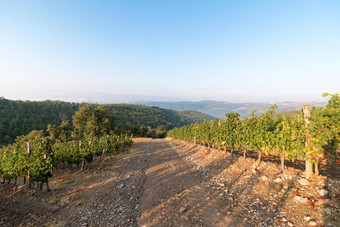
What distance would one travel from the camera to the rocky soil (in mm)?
5074

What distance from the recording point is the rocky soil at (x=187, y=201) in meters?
5.07

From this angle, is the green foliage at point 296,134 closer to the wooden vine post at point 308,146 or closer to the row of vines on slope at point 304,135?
the row of vines on slope at point 304,135

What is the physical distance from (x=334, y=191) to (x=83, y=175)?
14535 millimetres

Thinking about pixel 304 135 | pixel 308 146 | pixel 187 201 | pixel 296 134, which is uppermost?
pixel 304 135

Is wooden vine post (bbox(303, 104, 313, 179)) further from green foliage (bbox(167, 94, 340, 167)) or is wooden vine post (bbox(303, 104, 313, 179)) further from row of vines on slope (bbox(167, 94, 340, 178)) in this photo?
green foliage (bbox(167, 94, 340, 167))

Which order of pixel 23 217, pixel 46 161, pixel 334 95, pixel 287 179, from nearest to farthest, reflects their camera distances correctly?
1. pixel 23 217
2. pixel 334 95
3. pixel 287 179
4. pixel 46 161

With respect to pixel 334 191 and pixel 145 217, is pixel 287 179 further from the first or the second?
pixel 145 217

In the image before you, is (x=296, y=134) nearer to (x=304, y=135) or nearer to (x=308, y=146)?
(x=304, y=135)

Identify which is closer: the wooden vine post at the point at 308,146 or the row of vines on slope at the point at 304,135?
the row of vines on slope at the point at 304,135

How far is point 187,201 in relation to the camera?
6.54 m

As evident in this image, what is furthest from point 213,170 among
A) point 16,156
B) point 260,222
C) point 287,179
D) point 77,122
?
point 77,122

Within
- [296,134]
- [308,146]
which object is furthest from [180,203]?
[296,134]

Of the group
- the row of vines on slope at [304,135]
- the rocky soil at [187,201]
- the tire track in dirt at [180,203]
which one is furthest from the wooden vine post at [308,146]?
the tire track in dirt at [180,203]

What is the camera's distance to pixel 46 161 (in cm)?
840
